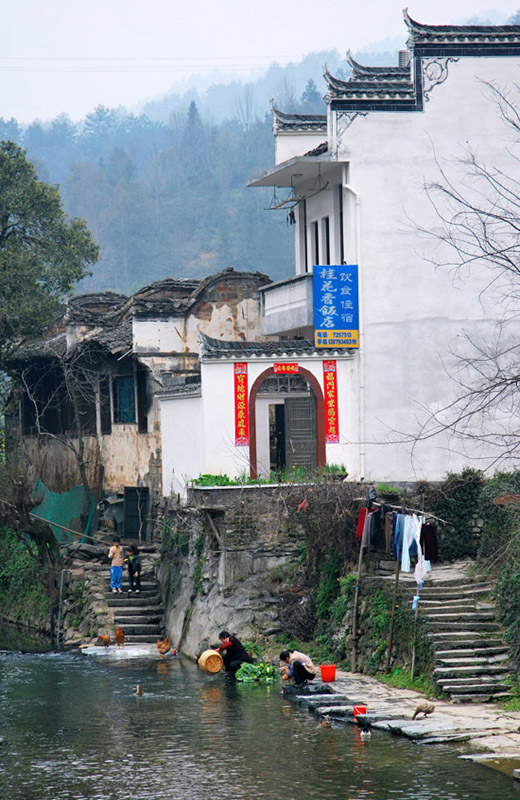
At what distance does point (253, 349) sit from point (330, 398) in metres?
2.26

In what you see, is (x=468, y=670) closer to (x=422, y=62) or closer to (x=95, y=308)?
(x=422, y=62)

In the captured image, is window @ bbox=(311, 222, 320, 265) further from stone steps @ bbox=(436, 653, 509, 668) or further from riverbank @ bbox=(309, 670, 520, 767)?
stone steps @ bbox=(436, 653, 509, 668)

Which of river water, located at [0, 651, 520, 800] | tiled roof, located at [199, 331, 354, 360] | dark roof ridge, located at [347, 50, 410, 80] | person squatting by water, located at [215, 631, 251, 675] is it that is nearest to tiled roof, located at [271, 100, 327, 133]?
dark roof ridge, located at [347, 50, 410, 80]

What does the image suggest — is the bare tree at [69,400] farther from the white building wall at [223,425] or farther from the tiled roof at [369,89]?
the tiled roof at [369,89]

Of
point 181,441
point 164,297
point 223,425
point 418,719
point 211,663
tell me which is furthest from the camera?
point 164,297

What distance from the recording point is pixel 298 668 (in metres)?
22.2

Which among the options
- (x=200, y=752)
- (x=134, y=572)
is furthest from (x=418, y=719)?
(x=134, y=572)

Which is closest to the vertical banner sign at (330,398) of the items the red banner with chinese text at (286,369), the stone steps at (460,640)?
the red banner with chinese text at (286,369)

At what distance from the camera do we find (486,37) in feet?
95.7

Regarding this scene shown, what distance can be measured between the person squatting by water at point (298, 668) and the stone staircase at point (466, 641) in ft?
7.78

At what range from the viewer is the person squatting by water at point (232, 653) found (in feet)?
80.7

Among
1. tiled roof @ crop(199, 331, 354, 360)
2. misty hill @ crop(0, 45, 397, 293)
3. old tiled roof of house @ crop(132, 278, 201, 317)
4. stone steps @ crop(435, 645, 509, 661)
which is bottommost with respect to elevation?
stone steps @ crop(435, 645, 509, 661)

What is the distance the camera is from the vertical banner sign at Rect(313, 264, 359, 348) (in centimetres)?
2855

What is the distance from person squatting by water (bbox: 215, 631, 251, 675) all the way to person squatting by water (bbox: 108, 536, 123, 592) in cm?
722
